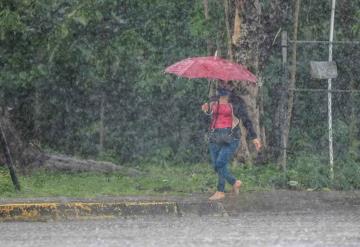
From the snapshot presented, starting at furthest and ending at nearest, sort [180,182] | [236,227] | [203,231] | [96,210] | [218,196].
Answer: [180,182]
[218,196]
[96,210]
[236,227]
[203,231]

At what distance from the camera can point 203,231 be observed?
9055 millimetres

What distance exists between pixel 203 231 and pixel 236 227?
1.65ft

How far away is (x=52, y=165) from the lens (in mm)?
13633

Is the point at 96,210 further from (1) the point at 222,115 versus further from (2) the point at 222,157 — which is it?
(1) the point at 222,115

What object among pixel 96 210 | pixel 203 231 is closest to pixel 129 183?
pixel 96 210

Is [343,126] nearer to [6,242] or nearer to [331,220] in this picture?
[331,220]

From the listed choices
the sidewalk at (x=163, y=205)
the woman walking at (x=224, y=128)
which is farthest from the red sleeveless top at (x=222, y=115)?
the sidewalk at (x=163, y=205)

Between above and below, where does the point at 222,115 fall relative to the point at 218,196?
above

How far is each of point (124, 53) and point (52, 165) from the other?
9.22ft

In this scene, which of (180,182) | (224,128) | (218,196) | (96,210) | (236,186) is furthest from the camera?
(180,182)

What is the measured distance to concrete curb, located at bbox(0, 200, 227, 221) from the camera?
10.0m

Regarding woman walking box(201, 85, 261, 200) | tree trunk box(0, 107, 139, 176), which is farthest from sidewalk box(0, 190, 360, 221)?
tree trunk box(0, 107, 139, 176)

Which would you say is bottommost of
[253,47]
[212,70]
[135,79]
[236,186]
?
[236,186]

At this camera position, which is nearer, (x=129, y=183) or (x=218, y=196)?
(x=218, y=196)
